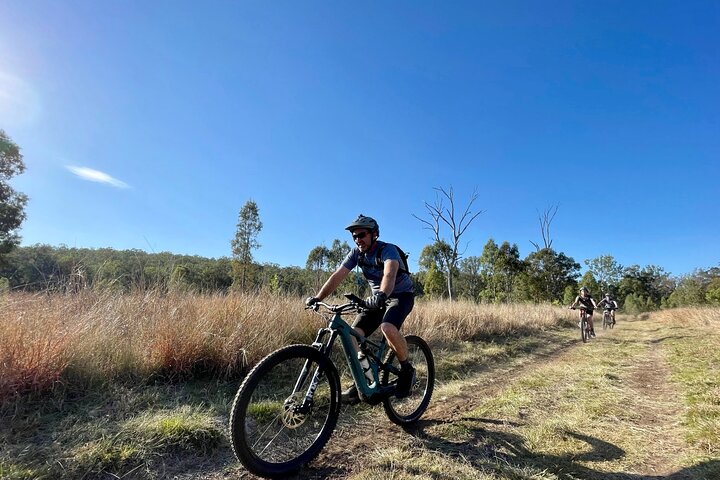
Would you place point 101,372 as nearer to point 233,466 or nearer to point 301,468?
point 233,466

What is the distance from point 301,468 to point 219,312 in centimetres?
318

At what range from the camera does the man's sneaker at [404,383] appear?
3.87 metres

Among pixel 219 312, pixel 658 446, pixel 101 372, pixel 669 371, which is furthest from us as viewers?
pixel 669 371

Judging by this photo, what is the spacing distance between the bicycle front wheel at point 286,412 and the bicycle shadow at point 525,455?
1.16 metres

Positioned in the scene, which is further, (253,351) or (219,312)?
(219,312)

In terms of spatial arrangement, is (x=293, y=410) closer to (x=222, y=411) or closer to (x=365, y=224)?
(x=222, y=411)

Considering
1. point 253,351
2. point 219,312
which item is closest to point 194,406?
point 253,351

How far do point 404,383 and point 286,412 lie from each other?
1.38 meters

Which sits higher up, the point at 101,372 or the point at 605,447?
the point at 101,372

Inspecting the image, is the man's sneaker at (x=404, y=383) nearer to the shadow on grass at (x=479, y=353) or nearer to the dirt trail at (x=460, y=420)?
the dirt trail at (x=460, y=420)

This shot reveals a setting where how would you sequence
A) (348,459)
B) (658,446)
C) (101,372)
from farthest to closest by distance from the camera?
(101,372)
(658,446)
(348,459)

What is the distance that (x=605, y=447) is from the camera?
3.42 metres

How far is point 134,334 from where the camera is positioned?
452cm

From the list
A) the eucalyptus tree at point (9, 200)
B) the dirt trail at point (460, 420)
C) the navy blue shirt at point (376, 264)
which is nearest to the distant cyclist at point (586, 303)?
the dirt trail at point (460, 420)
